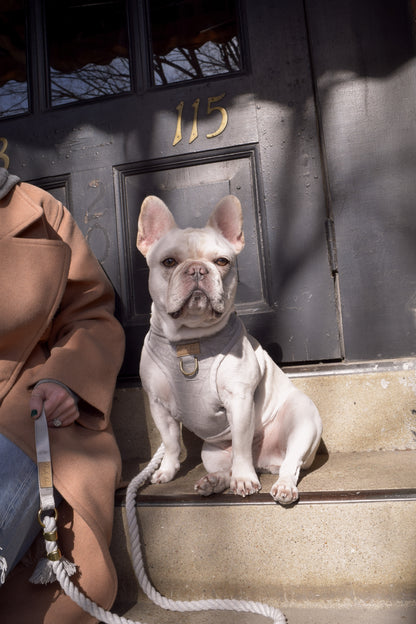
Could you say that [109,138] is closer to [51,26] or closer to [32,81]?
[32,81]

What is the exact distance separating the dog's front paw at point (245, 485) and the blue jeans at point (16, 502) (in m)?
0.55

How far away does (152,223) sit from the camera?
1665 millimetres

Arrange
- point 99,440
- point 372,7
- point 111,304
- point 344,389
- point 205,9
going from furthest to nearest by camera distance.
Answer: point 205,9, point 372,7, point 344,389, point 111,304, point 99,440

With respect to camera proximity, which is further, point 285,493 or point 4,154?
point 4,154

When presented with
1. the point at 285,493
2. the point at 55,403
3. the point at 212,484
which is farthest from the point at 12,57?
the point at 285,493

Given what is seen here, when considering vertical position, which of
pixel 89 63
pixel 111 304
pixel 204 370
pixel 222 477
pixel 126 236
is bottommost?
pixel 222 477

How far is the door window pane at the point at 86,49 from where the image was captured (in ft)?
7.74

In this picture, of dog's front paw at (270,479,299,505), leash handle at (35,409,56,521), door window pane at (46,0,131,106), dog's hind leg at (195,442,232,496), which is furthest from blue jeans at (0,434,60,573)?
door window pane at (46,0,131,106)

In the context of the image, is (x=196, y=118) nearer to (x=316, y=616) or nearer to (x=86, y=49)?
(x=86, y=49)

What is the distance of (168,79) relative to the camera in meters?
2.30

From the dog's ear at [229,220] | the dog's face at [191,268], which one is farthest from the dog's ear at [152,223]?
the dog's ear at [229,220]

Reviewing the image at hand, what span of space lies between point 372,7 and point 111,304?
1.61m

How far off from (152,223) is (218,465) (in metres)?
0.85

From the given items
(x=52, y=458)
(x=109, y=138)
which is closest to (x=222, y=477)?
(x=52, y=458)
